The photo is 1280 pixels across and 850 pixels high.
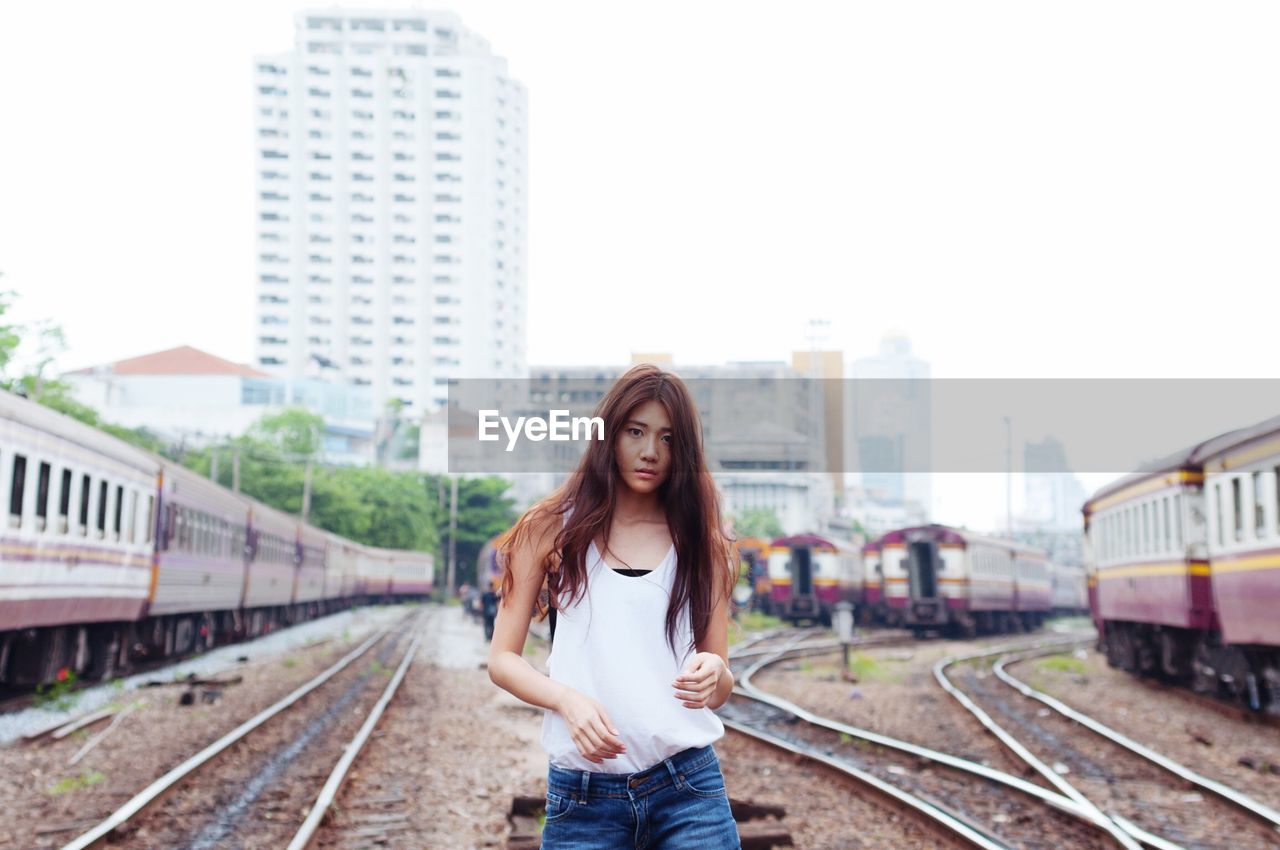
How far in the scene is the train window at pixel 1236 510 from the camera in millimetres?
12258

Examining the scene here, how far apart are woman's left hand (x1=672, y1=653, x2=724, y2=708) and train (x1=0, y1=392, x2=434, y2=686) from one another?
9886mm

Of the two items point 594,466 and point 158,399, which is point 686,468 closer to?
point 594,466

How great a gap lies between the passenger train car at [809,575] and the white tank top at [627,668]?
32.3m

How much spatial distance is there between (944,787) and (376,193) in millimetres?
106845

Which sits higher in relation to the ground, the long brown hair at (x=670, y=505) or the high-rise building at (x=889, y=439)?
the high-rise building at (x=889, y=439)

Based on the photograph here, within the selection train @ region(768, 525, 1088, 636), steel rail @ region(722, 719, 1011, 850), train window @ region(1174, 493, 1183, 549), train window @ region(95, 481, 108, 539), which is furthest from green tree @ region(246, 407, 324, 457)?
steel rail @ region(722, 719, 1011, 850)

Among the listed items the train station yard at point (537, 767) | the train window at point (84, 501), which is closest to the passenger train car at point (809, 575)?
the train station yard at point (537, 767)

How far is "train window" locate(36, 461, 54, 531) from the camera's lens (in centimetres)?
1175

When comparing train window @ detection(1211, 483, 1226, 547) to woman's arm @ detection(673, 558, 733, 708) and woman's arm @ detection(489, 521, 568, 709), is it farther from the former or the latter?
woman's arm @ detection(489, 521, 568, 709)

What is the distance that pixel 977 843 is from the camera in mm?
6188

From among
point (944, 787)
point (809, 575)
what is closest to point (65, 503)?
point (944, 787)

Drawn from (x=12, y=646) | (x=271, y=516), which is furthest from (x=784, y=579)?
(x=12, y=646)

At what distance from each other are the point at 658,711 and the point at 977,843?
14.3ft

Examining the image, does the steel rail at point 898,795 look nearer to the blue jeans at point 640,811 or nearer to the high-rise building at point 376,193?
the blue jeans at point 640,811
